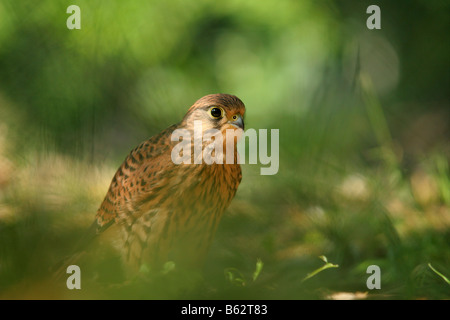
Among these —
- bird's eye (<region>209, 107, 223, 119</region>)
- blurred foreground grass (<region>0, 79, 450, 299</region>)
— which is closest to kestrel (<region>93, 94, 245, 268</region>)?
bird's eye (<region>209, 107, 223, 119</region>)

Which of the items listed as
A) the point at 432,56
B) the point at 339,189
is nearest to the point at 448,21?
the point at 432,56

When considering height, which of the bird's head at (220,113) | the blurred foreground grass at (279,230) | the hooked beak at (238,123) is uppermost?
the bird's head at (220,113)

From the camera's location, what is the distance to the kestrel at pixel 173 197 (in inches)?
106

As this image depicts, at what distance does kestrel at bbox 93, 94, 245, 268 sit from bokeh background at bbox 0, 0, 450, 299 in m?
0.12

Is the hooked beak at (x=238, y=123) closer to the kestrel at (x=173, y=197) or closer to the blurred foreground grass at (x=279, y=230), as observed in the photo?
the kestrel at (x=173, y=197)

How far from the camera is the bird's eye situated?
2.69m

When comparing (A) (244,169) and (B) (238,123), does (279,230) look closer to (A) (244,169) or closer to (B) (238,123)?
(A) (244,169)

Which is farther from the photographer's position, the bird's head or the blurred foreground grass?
the bird's head

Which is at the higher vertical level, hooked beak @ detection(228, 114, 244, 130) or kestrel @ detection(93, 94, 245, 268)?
hooked beak @ detection(228, 114, 244, 130)

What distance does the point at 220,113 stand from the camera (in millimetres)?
2707

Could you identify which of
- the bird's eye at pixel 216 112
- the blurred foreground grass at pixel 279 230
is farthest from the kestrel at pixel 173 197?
the blurred foreground grass at pixel 279 230

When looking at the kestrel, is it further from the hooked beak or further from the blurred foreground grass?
the blurred foreground grass

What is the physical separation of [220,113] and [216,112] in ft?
0.08

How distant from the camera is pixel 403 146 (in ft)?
19.4
